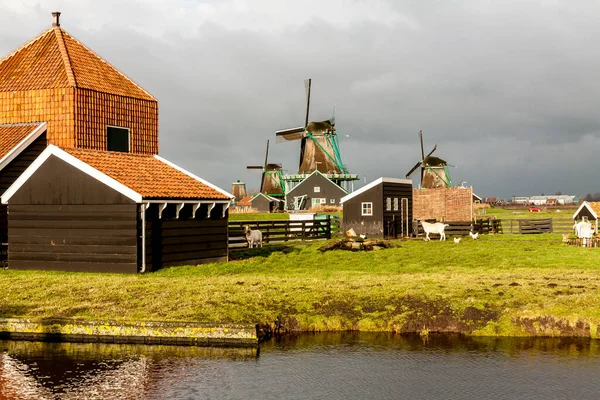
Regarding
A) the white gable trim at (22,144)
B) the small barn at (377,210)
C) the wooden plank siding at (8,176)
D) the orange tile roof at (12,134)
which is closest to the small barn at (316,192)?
the small barn at (377,210)

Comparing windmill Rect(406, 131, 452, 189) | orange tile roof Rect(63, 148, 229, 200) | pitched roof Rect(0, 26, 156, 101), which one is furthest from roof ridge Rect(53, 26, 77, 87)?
windmill Rect(406, 131, 452, 189)

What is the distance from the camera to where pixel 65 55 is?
31062mm

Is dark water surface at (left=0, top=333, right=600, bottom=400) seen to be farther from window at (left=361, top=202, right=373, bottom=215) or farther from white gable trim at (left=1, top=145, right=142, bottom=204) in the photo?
window at (left=361, top=202, right=373, bottom=215)

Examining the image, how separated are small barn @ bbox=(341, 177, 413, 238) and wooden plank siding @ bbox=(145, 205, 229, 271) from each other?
66.1ft

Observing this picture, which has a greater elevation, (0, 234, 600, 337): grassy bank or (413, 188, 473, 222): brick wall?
(413, 188, 473, 222): brick wall

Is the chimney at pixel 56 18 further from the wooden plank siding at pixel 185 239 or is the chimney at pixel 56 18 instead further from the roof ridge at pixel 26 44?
the wooden plank siding at pixel 185 239

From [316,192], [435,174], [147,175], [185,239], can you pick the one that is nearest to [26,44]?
[147,175]

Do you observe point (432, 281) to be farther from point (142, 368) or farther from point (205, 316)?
point (142, 368)

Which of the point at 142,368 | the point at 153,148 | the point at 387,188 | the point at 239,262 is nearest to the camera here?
the point at 142,368

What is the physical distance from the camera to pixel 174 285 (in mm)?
20250

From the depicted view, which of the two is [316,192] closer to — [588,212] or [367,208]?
[588,212]

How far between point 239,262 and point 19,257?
8432 mm

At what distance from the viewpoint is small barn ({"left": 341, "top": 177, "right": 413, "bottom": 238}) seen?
1874 inches

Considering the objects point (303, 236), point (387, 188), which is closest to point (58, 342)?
point (303, 236)
